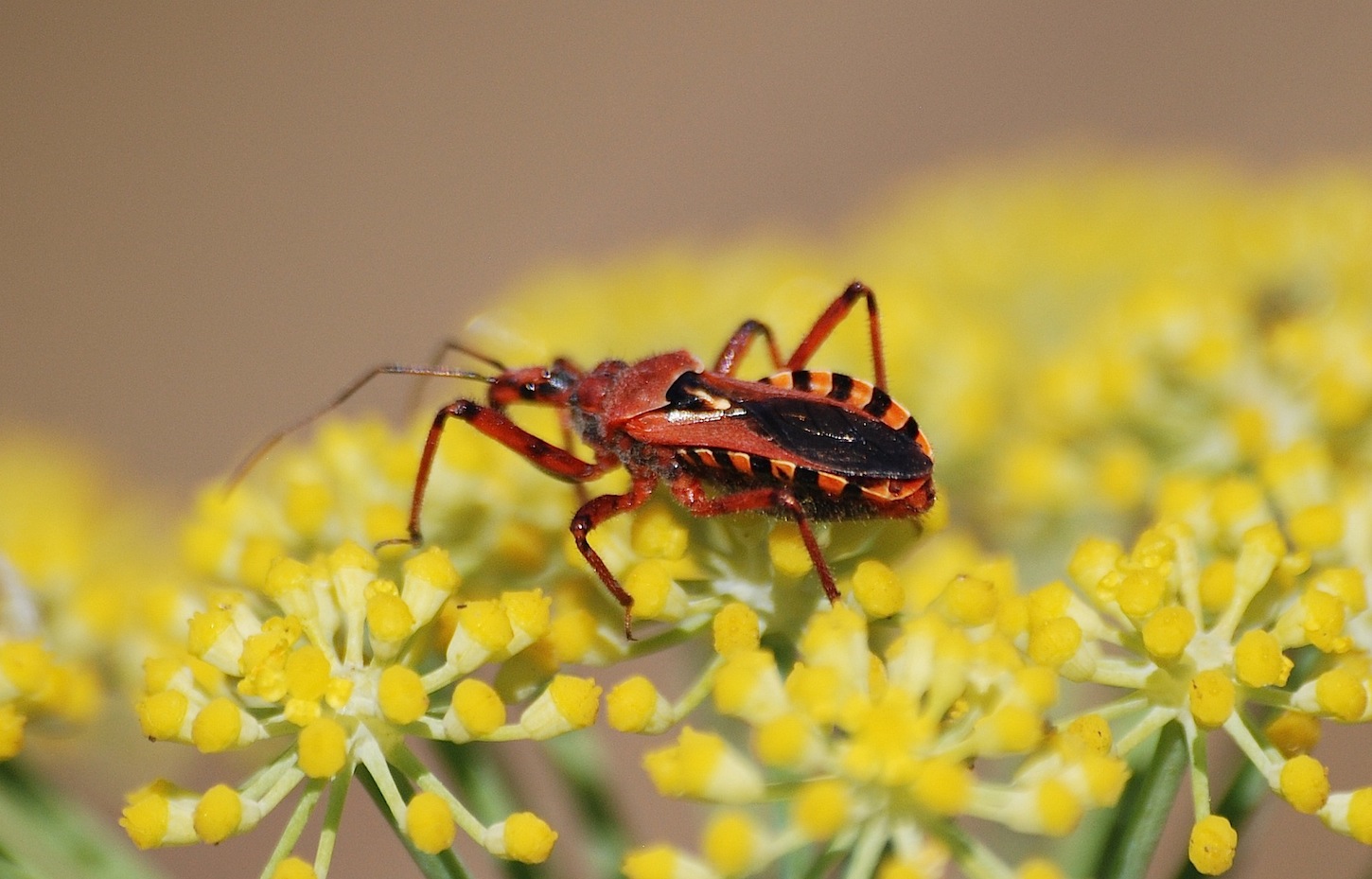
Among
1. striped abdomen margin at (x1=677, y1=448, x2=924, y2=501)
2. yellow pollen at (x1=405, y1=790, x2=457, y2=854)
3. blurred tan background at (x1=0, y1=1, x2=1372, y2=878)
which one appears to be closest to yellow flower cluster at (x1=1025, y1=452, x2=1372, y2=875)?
striped abdomen margin at (x1=677, y1=448, x2=924, y2=501)

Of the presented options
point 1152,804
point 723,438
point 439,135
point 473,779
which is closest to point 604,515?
point 723,438

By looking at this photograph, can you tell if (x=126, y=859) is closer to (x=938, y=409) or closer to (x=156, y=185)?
(x=938, y=409)

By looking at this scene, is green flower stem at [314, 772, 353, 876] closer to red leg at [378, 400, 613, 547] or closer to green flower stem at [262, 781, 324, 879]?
green flower stem at [262, 781, 324, 879]

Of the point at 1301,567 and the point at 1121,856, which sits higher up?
the point at 1301,567

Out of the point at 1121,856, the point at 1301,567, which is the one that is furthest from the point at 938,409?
the point at 1121,856

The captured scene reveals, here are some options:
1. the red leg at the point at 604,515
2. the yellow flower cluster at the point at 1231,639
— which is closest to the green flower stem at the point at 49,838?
the red leg at the point at 604,515

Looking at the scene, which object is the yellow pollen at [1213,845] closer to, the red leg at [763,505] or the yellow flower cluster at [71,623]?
the red leg at [763,505]

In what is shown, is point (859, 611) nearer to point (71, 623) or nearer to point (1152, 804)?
point (1152, 804)
